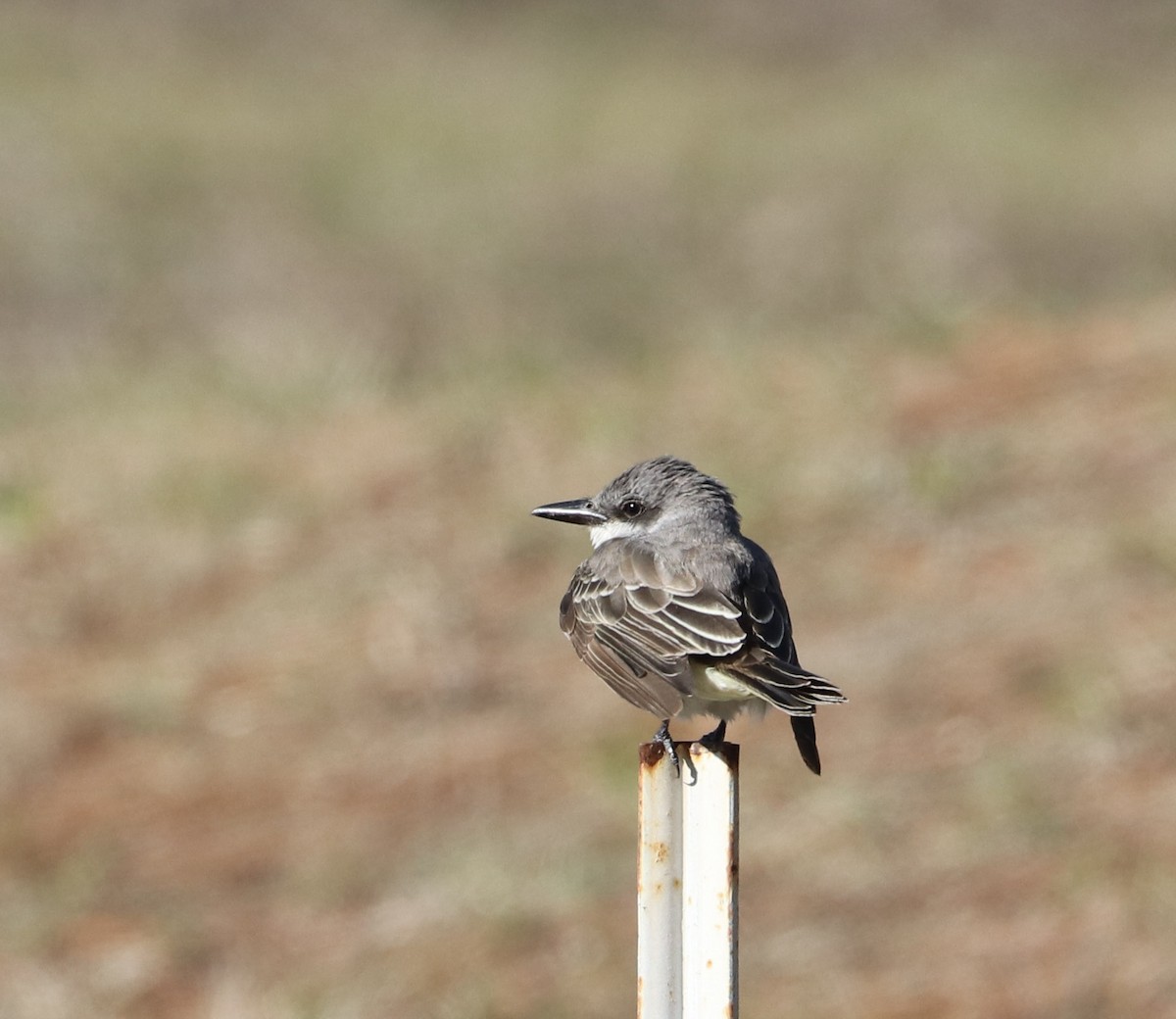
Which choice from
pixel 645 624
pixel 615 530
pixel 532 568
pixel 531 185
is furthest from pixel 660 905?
pixel 531 185

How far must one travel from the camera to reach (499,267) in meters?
19.7

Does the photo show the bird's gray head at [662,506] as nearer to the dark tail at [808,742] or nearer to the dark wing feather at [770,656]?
the dark wing feather at [770,656]

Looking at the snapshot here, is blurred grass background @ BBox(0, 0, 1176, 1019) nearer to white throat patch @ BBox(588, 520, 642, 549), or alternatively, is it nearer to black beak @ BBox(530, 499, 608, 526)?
white throat patch @ BBox(588, 520, 642, 549)

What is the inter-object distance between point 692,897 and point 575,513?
1.87m

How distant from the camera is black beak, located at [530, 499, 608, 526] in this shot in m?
4.83

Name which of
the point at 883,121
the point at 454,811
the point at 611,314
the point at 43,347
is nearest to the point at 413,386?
the point at 611,314

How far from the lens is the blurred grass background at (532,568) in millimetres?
8273

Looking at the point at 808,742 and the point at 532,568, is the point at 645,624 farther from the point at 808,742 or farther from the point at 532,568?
the point at 532,568

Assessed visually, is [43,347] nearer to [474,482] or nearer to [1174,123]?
[474,482]

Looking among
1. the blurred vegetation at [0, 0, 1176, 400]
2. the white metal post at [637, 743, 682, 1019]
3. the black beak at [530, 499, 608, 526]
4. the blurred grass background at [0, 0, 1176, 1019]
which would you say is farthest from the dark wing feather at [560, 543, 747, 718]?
the blurred vegetation at [0, 0, 1176, 400]

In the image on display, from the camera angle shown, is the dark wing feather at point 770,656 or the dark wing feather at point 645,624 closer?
the dark wing feather at point 770,656

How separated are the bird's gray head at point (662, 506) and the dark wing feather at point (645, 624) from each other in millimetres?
144

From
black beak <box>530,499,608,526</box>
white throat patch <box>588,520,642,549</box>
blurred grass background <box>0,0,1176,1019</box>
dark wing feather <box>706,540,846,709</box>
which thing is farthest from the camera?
blurred grass background <box>0,0,1176,1019</box>

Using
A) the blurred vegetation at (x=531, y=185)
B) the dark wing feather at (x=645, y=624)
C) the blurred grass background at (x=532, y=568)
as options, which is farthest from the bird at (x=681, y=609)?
the blurred vegetation at (x=531, y=185)
